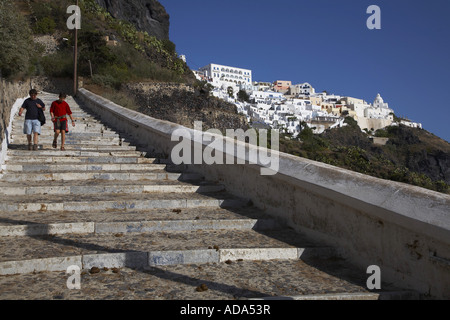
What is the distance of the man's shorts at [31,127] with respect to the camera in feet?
23.7

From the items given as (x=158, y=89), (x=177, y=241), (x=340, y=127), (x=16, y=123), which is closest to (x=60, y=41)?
(x=158, y=89)

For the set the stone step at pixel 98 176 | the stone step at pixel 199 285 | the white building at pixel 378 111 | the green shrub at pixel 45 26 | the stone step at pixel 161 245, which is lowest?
the stone step at pixel 199 285

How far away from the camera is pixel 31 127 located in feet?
23.9

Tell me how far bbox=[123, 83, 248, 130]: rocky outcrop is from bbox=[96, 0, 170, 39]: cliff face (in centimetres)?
2116

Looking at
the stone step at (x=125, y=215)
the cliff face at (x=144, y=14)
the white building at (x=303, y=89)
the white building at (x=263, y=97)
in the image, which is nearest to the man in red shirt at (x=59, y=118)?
the stone step at (x=125, y=215)

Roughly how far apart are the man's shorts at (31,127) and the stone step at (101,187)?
2636 mm

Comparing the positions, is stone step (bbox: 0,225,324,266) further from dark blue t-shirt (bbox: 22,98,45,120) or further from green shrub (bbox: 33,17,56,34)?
green shrub (bbox: 33,17,56,34)

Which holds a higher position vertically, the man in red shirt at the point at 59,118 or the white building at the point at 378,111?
the white building at the point at 378,111

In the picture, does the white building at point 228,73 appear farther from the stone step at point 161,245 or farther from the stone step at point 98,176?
the stone step at point 161,245

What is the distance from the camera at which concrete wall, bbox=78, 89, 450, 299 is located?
2344mm

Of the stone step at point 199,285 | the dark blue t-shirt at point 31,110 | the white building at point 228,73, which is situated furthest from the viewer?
the white building at point 228,73

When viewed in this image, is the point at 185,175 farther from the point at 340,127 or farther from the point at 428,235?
the point at 340,127
